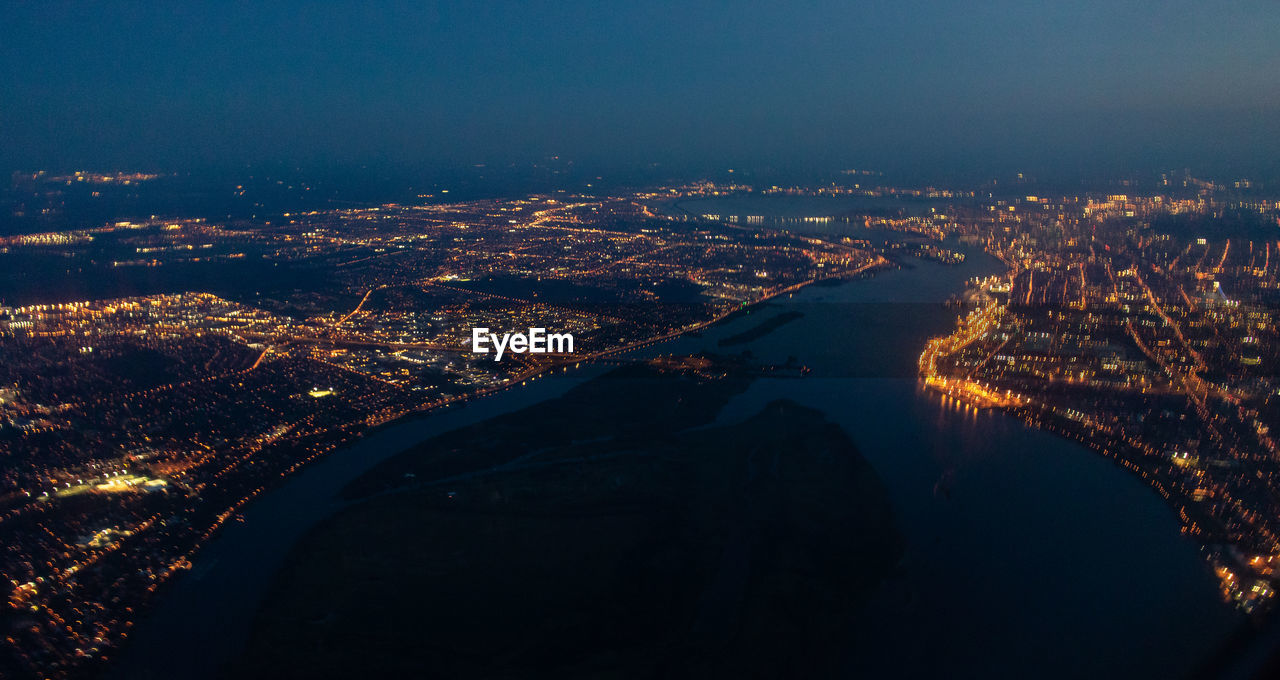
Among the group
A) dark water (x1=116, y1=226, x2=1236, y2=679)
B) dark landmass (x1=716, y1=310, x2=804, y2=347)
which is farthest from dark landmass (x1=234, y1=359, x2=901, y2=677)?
dark landmass (x1=716, y1=310, x2=804, y2=347)

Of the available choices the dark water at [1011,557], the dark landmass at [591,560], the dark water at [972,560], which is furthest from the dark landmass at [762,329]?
the dark landmass at [591,560]

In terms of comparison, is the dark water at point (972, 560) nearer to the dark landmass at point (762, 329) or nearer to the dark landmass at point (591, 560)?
the dark landmass at point (591, 560)

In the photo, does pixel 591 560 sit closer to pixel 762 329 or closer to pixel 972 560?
pixel 972 560

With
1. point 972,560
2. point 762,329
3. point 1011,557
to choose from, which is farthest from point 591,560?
point 762,329

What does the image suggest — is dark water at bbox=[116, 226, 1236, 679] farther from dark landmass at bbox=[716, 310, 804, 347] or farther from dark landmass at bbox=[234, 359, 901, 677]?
dark landmass at bbox=[716, 310, 804, 347]

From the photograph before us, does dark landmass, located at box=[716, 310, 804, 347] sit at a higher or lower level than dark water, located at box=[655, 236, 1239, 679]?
higher

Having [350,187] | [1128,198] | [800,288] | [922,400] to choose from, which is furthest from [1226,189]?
[350,187]
